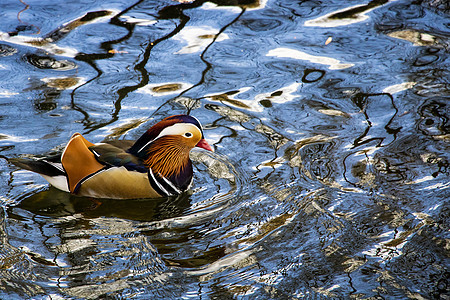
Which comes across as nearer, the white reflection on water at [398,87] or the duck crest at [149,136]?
the duck crest at [149,136]

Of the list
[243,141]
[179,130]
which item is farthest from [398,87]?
[179,130]

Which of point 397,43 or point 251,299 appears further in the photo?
point 397,43

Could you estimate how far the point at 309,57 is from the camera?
7152 millimetres

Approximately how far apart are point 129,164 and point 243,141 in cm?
121

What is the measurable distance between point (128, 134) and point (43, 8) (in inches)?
136

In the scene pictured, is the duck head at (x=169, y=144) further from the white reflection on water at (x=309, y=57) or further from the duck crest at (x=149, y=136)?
the white reflection on water at (x=309, y=57)

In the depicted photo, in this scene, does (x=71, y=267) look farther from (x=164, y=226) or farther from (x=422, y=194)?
(x=422, y=194)

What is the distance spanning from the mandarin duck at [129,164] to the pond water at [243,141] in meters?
0.13

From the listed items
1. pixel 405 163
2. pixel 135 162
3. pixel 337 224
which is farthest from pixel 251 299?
pixel 405 163

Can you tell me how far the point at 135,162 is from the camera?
4934mm

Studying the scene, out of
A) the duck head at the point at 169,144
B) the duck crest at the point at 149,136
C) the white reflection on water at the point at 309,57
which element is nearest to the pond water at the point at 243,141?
the white reflection on water at the point at 309,57

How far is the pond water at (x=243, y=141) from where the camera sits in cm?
389

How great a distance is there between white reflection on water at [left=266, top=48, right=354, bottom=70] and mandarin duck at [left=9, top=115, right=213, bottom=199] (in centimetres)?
258

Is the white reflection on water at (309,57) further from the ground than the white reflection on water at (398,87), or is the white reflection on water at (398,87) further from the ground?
the white reflection on water at (398,87)
